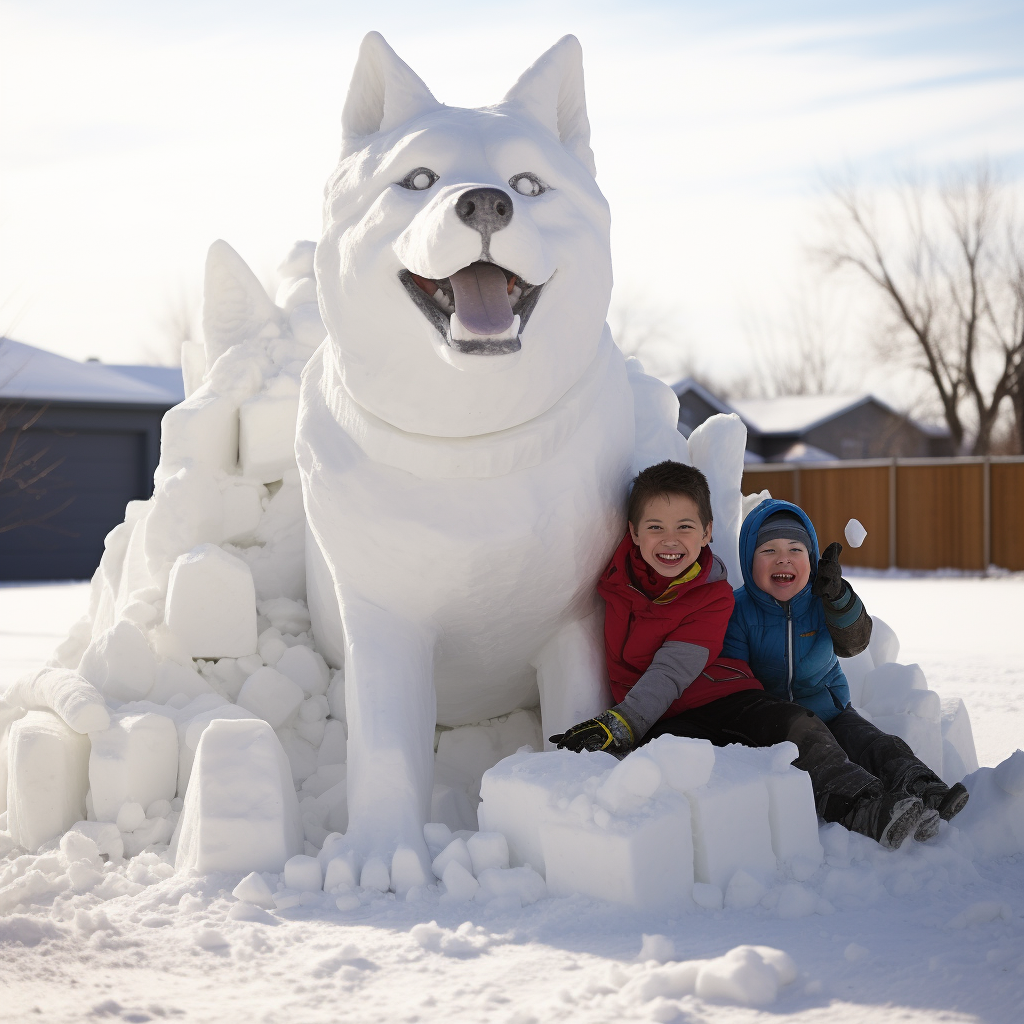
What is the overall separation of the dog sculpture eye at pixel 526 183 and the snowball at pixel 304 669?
5.21 feet

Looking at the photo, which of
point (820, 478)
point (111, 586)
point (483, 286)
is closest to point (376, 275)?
point (483, 286)

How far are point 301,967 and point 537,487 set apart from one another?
4.09 feet

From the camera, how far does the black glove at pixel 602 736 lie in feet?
8.45

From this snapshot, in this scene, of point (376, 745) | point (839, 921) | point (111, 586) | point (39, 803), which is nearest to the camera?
point (839, 921)

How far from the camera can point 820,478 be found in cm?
1557

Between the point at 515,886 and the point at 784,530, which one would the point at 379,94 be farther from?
the point at 515,886

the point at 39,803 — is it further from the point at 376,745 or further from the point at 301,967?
the point at 301,967

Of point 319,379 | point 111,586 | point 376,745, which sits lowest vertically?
point 376,745

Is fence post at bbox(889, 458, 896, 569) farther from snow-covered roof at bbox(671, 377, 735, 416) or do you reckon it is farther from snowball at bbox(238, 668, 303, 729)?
snowball at bbox(238, 668, 303, 729)

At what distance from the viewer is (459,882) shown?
2262 millimetres

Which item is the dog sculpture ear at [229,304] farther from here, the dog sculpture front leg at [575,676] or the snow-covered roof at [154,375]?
the snow-covered roof at [154,375]

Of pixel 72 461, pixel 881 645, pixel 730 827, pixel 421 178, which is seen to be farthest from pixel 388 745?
pixel 72 461

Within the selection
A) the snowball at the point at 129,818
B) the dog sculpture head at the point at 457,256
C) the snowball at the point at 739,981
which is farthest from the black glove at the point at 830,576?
the snowball at the point at 129,818

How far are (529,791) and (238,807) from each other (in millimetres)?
668
